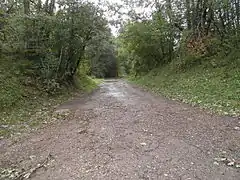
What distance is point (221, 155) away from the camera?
14.9 feet

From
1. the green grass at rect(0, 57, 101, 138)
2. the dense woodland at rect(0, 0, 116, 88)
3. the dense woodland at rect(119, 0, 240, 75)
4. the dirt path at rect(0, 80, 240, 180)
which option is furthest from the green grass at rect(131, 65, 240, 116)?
the dense woodland at rect(0, 0, 116, 88)

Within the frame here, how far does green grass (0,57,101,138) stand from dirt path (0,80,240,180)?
3.27ft

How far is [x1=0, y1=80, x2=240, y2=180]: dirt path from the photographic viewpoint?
13.0ft

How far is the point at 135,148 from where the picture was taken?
496 cm

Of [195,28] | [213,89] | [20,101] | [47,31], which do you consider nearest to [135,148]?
[20,101]

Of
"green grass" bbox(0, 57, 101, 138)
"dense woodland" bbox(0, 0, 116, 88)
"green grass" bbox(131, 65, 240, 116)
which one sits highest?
"dense woodland" bbox(0, 0, 116, 88)

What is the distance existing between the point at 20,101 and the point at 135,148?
6.74 metres

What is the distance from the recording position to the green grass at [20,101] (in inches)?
303

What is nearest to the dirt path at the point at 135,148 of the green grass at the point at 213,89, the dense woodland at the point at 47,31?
the green grass at the point at 213,89

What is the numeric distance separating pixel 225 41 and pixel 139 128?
38.7 feet

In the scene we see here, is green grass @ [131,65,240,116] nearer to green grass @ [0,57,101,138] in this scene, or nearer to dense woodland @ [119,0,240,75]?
dense woodland @ [119,0,240,75]

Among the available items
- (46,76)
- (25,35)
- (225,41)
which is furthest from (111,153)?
(225,41)

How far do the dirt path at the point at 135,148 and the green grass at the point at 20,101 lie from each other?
1.00 meters

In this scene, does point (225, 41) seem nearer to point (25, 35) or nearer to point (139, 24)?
point (139, 24)
